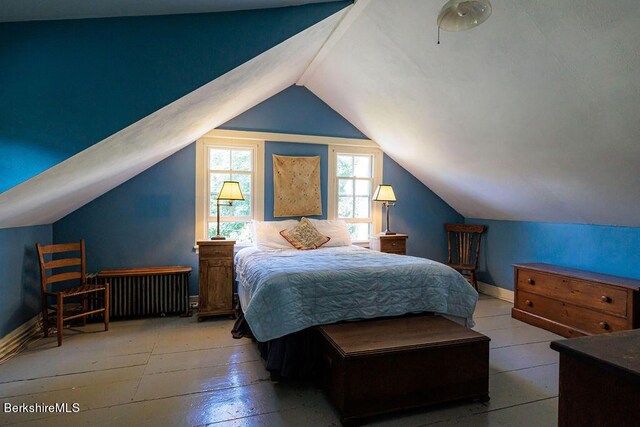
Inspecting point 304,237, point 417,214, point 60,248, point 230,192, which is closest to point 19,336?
point 60,248

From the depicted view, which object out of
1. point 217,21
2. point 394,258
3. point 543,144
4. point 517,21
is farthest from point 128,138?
point 543,144

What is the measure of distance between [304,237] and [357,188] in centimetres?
133

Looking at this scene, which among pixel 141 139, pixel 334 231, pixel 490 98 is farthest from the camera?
pixel 334 231

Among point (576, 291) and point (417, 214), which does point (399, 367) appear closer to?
point (576, 291)

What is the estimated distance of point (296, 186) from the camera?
4543 millimetres

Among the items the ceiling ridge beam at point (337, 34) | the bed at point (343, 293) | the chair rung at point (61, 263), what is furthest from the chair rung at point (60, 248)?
the ceiling ridge beam at point (337, 34)

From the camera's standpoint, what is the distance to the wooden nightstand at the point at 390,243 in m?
4.50

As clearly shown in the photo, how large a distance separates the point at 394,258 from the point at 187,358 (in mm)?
1955

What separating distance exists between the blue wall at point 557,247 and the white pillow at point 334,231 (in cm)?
215

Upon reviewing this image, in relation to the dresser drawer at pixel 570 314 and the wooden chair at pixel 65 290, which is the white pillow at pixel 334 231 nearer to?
the dresser drawer at pixel 570 314

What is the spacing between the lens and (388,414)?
2018mm

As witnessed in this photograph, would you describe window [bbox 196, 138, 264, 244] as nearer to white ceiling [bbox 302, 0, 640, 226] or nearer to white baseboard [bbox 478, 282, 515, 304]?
white ceiling [bbox 302, 0, 640, 226]

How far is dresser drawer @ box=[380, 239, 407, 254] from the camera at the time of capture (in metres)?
4.50

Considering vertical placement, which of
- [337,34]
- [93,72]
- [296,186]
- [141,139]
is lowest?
[296,186]
